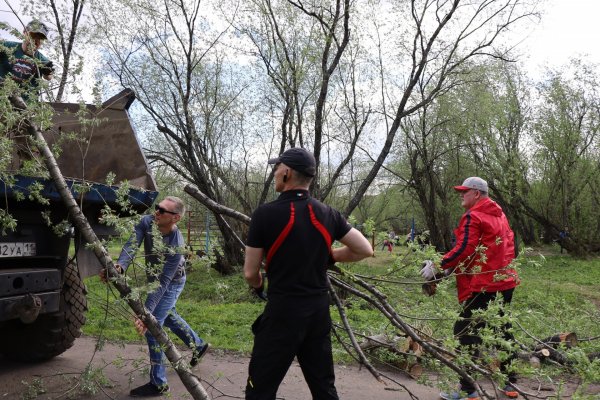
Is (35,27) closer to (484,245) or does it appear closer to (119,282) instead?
(119,282)

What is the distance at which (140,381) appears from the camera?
532cm

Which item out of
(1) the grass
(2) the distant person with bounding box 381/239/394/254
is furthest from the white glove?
(2) the distant person with bounding box 381/239/394/254

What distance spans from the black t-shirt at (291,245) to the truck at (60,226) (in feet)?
3.66

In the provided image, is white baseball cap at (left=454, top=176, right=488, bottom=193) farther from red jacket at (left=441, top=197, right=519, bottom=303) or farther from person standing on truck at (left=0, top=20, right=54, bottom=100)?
person standing on truck at (left=0, top=20, right=54, bottom=100)

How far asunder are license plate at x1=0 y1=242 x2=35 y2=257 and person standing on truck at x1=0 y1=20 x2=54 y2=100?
1.10m

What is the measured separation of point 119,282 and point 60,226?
75 centimetres

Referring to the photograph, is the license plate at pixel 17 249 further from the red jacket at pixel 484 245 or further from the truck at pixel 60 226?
the red jacket at pixel 484 245

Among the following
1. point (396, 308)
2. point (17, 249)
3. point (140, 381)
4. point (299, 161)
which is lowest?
point (140, 381)

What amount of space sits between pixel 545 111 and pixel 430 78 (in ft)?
39.4

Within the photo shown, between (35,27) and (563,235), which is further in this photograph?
(563,235)

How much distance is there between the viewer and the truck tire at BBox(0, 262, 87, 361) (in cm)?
505

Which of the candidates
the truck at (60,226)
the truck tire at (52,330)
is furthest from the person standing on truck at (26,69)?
the truck tire at (52,330)

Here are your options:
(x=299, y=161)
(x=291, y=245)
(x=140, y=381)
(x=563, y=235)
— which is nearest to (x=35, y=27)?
(x=299, y=161)

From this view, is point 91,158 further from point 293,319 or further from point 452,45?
point 452,45
